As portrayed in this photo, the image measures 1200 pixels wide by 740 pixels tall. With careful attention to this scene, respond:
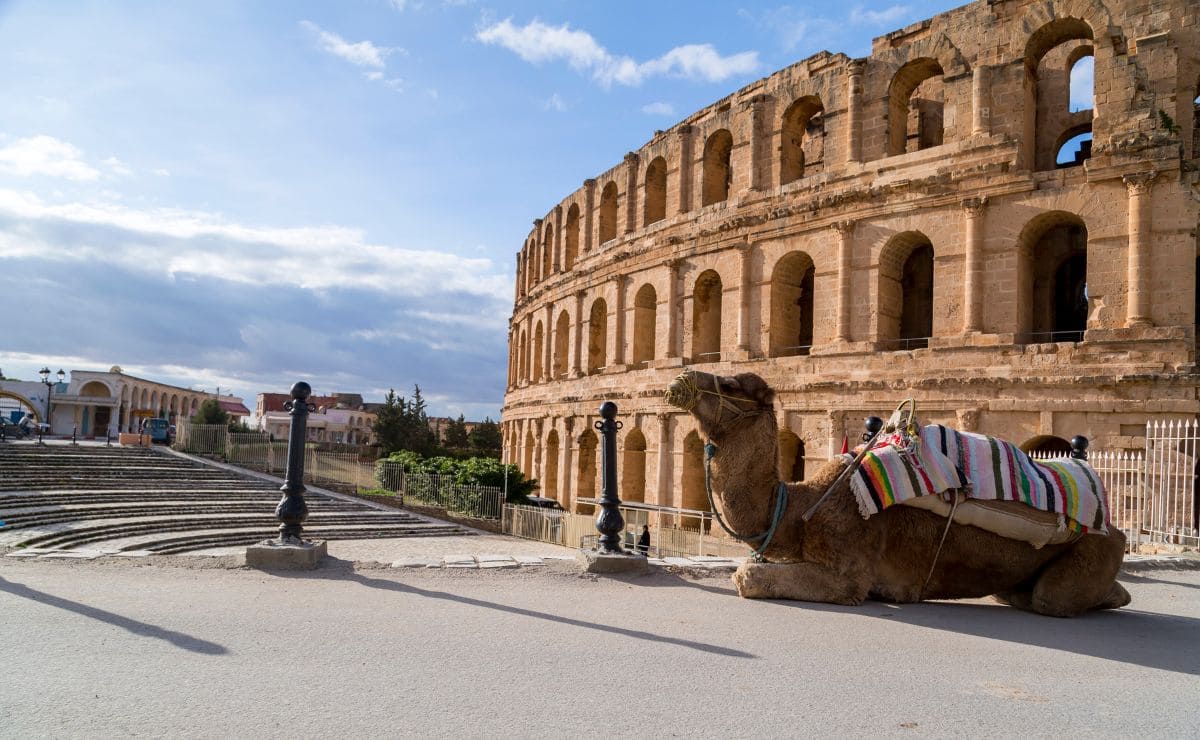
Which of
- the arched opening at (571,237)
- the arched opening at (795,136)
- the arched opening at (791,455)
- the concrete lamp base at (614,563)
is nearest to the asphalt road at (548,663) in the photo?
the concrete lamp base at (614,563)

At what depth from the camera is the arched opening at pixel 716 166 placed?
23.7 meters

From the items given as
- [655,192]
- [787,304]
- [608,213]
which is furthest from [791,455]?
[608,213]

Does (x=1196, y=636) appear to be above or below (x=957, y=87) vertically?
below

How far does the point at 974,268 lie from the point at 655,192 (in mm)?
11407

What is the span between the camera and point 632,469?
25031 mm

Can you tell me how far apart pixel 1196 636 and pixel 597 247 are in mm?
23275

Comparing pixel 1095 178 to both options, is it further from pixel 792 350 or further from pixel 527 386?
pixel 527 386

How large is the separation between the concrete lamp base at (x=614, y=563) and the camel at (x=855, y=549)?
104 centimetres

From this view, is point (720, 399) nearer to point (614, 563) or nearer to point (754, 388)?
point (754, 388)

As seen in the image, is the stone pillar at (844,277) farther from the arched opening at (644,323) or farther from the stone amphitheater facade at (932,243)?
the arched opening at (644,323)

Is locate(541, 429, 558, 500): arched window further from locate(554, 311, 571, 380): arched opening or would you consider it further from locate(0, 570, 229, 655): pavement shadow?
locate(0, 570, 229, 655): pavement shadow

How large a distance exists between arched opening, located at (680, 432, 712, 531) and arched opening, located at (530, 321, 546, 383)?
11.4 m

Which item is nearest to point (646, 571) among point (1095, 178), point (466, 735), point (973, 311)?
point (466, 735)

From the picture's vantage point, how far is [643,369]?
24.6m
